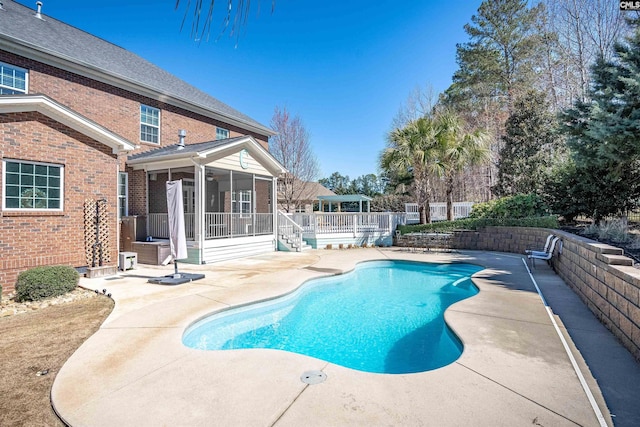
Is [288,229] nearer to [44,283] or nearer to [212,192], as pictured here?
[212,192]

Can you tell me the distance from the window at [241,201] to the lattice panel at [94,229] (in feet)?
26.9

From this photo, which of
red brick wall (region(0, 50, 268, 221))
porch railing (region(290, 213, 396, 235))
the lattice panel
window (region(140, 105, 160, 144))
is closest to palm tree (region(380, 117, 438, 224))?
porch railing (region(290, 213, 396, 235))

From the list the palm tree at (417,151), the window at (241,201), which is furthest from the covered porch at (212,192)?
the palm tree at (417,151)

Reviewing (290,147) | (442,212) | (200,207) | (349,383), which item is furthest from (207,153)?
(442,212)

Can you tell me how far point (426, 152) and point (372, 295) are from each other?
391 inches

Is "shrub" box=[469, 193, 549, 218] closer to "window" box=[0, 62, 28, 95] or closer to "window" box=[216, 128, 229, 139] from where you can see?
"window" box=[216, 128, 229, 139]

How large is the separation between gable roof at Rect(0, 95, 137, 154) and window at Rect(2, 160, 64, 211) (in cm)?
123

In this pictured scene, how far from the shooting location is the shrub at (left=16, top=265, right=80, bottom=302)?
6.66m

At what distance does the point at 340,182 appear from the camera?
78.7 metres

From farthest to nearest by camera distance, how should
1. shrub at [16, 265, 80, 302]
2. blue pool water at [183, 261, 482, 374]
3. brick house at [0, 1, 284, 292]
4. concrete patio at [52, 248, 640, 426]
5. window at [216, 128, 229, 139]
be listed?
window at [216, 128, 229, 139] < brick house at [0, 1, 284, 292] < shrub at [16, 265, 80, 302] < blue pool water at [183, 261, 482, 374] < concrete patio at [52, 248, 640, 426]

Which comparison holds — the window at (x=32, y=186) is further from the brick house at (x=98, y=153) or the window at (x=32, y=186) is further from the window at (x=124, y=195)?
the window at (x=124, y=195)

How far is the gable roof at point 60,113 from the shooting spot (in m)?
7.49

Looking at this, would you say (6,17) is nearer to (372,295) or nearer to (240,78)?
(240,78)

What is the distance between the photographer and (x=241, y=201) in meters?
17.9
